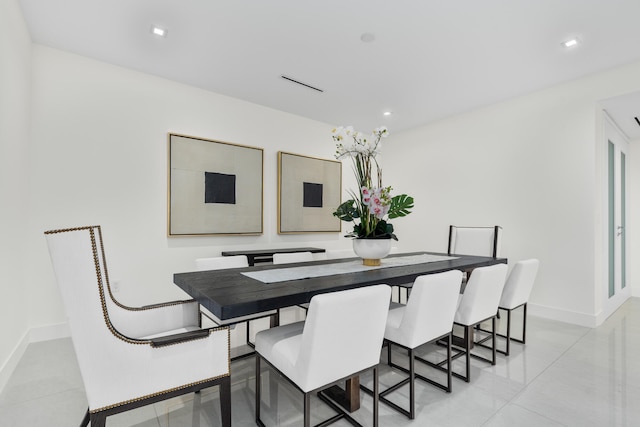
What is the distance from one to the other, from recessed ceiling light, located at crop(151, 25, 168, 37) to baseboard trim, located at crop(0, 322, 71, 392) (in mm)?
2702

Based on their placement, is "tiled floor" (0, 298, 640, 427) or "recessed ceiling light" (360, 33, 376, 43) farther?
"recessed ceiling light" (360, 33, 376, 43)

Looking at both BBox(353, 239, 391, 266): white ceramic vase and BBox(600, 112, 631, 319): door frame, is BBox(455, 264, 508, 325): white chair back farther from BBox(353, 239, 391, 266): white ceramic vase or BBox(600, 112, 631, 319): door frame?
BBox(600, 112, 631, 319): door frame

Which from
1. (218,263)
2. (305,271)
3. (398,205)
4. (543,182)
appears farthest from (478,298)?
(543,182)

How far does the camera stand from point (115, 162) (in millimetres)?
3129

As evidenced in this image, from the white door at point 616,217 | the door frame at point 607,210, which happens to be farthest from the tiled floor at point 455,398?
the white door at point 616,217

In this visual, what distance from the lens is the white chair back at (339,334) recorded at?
4.04 feet

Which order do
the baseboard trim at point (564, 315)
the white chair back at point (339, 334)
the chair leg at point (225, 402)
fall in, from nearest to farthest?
the white chair back at point (339, 334)
the chair leg at point (225, 402)
the baseboard trim at point (564, 315)

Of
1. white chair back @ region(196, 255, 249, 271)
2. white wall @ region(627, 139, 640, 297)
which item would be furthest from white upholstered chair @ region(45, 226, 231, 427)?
white wall @ region(627, 139, 640, 297)

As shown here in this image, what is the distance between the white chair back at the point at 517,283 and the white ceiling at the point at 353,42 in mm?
1958

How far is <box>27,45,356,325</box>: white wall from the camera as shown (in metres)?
2.80

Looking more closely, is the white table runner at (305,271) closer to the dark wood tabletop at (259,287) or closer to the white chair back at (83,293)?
the dark wood tabletop at (259,287)

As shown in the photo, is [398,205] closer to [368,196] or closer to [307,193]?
[368,196]

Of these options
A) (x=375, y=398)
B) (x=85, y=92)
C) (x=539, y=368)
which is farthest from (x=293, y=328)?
→ (x=85, y=92)

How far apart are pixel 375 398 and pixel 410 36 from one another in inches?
107
